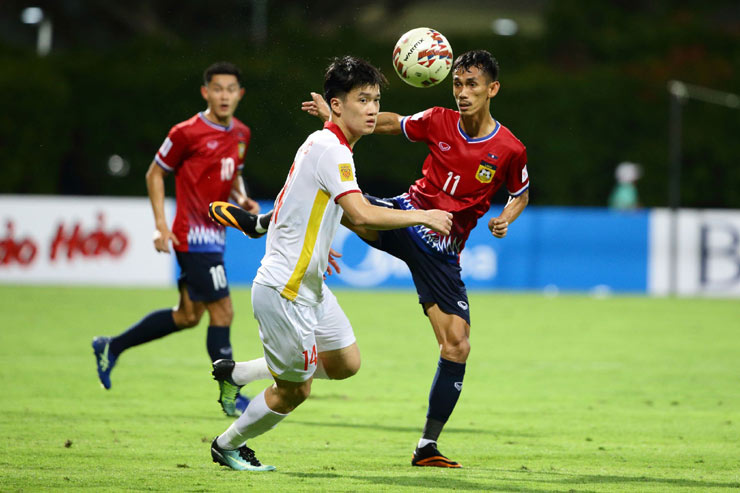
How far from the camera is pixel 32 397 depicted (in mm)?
8266

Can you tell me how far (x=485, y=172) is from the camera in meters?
6.75

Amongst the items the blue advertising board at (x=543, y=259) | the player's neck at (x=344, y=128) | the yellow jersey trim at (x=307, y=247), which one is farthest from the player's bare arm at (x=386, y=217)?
the blue advertising board at (x=543, y=259)

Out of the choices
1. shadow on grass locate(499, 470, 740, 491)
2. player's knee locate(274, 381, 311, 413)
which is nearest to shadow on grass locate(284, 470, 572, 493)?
shadow on grass locate(499, 470, 740, 491)

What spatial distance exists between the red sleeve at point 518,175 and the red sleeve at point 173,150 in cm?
278

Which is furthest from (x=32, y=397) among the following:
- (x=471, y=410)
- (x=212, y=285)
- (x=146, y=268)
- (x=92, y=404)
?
(x=146, y=268)

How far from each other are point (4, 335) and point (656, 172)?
1707 cm

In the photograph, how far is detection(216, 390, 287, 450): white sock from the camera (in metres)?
5.68

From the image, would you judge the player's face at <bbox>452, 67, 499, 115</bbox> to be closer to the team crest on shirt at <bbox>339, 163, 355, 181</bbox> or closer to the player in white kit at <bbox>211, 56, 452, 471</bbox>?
the player in white kit at <bbox>211, 56, 452, 471</bbox>

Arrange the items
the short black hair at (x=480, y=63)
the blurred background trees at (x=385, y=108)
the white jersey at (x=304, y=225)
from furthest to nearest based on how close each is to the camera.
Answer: the blurred background trees at (x=385, y=108), the short black hair at (x=480, y=63), the white jersey at (x=304, y=225)

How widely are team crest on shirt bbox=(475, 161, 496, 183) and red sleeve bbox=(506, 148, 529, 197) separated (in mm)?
121

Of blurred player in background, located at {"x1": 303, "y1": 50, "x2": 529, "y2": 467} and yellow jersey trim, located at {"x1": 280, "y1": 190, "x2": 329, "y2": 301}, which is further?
blurred player in background, located at {"x1": 303, "y1": 50, "x2": 529, "y2": 467}

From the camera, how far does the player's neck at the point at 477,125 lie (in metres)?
6.77

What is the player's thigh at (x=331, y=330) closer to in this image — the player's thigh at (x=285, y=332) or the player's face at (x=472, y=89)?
the player's thigh at (x=285, y=332)

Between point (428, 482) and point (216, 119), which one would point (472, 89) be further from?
point (216, 119)
